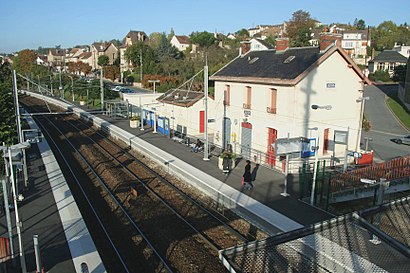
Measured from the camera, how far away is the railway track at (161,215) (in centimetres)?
1179

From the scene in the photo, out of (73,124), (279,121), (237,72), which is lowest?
(73,124)

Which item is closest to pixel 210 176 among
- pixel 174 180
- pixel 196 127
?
pixel 174 180

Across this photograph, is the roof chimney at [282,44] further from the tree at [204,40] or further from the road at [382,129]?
the tree at [204,40]

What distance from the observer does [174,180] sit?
20.0 m

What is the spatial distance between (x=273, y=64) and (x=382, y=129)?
20223mm

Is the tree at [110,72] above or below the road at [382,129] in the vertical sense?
above

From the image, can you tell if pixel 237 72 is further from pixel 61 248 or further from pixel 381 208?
pixel 381 208

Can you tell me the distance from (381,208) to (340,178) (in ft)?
32.8

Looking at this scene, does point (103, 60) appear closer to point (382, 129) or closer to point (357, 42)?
point (357, 42)

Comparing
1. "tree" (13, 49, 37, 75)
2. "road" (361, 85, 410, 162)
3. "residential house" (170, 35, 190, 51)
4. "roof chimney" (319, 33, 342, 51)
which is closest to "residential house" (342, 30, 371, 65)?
"road" (361, 85, 410, 162)

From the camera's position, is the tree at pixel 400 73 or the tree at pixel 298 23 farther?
the tree at pixel 298 23

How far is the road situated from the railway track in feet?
48.4

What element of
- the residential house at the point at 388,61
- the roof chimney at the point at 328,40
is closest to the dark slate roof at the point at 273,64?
the roof chimney at the point at 328,40

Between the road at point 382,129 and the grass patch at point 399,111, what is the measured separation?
574 millimetres
